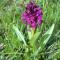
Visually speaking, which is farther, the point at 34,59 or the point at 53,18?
the point at 53,18

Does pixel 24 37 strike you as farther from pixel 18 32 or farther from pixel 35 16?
pixel 35 16

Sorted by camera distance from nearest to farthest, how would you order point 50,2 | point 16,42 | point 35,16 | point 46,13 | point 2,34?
point 35,16 < point 16,42 < point 2,34 < point 46,13 < point 50,2

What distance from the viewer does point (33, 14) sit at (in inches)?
71.9

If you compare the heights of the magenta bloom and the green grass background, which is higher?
the magenta bloom

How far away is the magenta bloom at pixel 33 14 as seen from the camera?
5.97 ft

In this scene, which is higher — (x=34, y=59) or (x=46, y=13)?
(x=46, y=13)

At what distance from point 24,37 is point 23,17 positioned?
0.23m

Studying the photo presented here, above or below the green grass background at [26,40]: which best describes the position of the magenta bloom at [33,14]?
above

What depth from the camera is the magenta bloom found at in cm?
182

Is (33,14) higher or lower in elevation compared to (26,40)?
higher

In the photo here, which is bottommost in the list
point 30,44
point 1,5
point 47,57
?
point 47,57

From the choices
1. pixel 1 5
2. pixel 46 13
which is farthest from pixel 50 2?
pixel 1 5

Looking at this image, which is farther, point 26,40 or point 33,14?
point 26,40

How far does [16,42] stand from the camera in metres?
1.97
